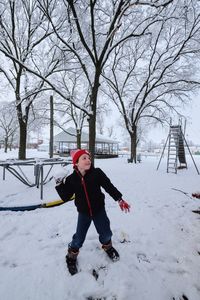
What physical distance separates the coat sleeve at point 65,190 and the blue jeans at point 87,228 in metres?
0.30

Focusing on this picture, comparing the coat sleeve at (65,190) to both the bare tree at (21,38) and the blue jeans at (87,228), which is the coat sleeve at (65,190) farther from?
the bare tree at (21,38)

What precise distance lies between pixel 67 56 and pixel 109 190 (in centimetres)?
1527

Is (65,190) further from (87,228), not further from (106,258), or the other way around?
(106,258)

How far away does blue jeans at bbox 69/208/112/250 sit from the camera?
9.05ft

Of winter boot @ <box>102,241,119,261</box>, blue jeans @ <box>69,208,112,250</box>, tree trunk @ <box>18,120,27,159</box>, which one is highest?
tree trunk @ <box>18,120,27,159</box>

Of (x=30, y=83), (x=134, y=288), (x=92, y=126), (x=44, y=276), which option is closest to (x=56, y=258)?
(x=44, y=276)

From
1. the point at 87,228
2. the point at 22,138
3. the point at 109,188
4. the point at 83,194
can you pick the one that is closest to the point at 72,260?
the point at 87,228

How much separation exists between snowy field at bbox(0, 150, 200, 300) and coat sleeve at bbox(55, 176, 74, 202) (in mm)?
836

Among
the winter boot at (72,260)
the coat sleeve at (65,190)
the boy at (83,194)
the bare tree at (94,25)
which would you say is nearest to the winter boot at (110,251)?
the boy at (83,194)

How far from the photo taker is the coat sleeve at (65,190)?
2732mm

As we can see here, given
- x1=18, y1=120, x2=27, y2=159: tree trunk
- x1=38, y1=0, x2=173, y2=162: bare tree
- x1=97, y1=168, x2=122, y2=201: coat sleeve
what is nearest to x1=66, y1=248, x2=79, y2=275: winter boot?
x1=97, y1=168, x2=122, y2=201: coat sleeve

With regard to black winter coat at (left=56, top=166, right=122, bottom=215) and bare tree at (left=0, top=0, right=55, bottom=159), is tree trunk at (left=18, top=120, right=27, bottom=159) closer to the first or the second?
bare tree at (left=0, top=0, right=55, bottom=159)

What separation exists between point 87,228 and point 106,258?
488 mm

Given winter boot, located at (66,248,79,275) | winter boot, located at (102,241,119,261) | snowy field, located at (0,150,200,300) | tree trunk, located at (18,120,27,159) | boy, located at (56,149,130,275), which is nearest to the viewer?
snowy field, located at (0,150,200,300)
